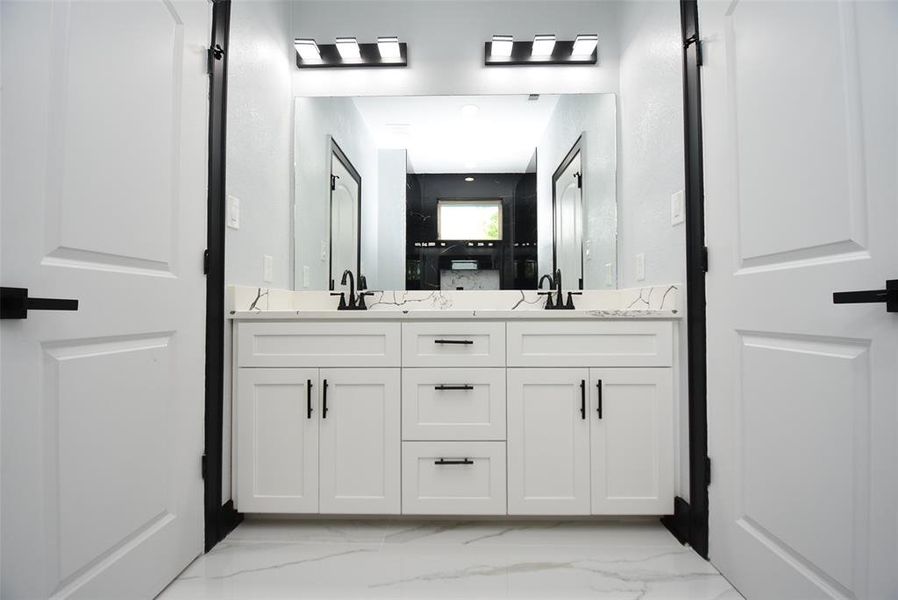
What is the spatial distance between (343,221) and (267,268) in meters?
0.49

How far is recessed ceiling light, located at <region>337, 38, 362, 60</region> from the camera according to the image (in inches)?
85.5

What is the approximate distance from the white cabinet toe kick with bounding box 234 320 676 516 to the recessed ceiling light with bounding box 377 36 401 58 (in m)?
1.47

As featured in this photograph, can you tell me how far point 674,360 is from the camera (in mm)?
1608

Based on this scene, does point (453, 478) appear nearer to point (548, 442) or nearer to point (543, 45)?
point (548, 442)

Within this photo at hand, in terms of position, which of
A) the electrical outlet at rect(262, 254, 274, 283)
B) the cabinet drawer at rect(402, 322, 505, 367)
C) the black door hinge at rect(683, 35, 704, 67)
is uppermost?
the black door hinge at rect(683, 35, 704, 67)

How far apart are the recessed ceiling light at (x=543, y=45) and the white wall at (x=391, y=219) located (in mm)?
851

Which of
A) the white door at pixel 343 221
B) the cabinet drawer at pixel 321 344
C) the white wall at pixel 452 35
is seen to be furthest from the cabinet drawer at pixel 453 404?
the white wall at pixel 452 35

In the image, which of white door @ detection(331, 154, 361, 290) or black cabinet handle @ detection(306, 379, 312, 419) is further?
white door @ detection(331, 154, 361, 290)

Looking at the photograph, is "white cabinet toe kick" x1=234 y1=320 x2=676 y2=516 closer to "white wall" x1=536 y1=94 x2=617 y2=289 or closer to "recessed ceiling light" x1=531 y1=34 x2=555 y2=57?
"white wall" x1=536 y1=94 x2=617 y2=289

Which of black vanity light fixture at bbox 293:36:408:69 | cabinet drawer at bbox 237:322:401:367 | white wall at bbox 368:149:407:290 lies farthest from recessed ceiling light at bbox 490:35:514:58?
cabinet drawer at bbox 237:322:401:367

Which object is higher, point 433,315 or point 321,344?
point 433,315

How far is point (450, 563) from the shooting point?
1.44m

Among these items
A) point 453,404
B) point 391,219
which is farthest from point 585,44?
point 453,404

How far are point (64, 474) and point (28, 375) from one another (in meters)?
0.25
